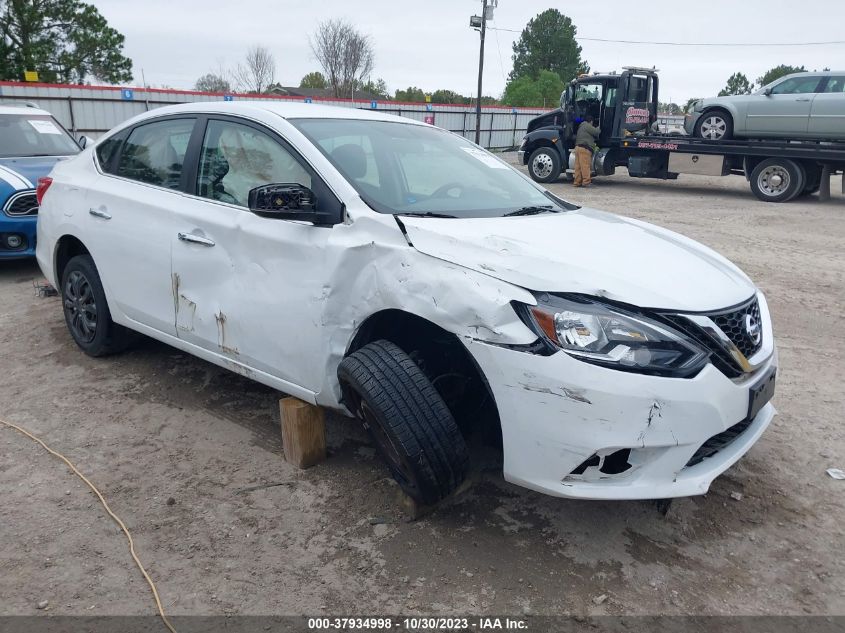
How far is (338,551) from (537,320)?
126cm

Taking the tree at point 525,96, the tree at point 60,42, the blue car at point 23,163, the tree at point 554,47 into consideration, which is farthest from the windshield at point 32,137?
the tree at point 554,47

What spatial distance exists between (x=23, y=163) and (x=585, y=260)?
7.01 m

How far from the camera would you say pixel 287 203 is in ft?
10.1

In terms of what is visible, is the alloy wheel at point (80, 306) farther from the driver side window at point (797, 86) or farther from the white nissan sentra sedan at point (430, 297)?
the driver side window at point (797, 86)

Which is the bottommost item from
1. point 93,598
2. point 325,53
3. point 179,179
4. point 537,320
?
point 93,598

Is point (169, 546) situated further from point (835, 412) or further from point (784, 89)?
point (784, 89)

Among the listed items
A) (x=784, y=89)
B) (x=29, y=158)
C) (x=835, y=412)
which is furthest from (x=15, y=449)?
(x=784, y=89)

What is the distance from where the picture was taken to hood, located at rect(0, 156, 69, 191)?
6879mm

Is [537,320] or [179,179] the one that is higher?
[179,179]

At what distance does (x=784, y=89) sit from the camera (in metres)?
14.8

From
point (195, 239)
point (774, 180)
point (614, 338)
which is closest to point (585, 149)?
point (774, 180)

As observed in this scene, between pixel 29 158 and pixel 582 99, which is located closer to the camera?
pixel 29 158

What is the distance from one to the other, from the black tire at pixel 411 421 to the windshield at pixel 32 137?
699 cm

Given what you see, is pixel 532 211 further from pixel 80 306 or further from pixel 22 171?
pixel 22 171
